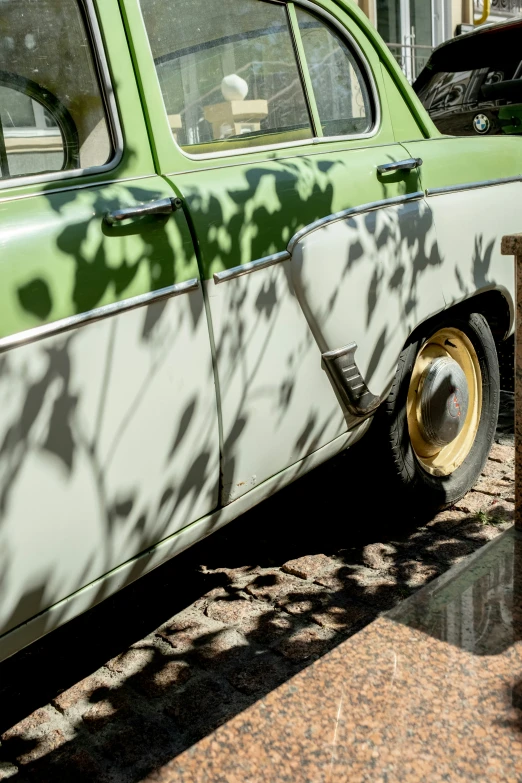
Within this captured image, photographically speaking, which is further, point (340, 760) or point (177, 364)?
point (177, 364)

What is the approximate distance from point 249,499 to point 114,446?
0.65 m

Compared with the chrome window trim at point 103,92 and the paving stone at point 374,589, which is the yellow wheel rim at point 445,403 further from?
the chrome window trim at point 103,92

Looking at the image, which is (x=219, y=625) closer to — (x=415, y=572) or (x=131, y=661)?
(x=131, y=661)

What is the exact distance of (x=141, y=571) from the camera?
234cm

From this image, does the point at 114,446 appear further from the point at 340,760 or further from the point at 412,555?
the point at 412,555

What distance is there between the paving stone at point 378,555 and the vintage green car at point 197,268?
1.08 ft

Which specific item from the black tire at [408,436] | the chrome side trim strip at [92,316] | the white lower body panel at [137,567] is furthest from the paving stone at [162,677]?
the chrome side trim strip at [92,316]

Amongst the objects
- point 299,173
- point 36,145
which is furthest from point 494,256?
point 36,145

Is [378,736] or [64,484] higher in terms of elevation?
[64,484]

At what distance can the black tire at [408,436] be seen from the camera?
3.39m

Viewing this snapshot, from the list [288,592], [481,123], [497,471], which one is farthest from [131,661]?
[481,123]

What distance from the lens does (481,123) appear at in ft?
16.7

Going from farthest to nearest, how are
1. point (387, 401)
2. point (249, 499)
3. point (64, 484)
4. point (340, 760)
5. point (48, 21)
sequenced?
point (387, 401), point (249, 499), point (48, 21), point (64, 484), point (340, 760)

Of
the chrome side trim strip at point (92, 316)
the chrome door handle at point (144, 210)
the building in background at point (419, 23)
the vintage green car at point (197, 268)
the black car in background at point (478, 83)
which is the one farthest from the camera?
the building in background at point (419, 23)
